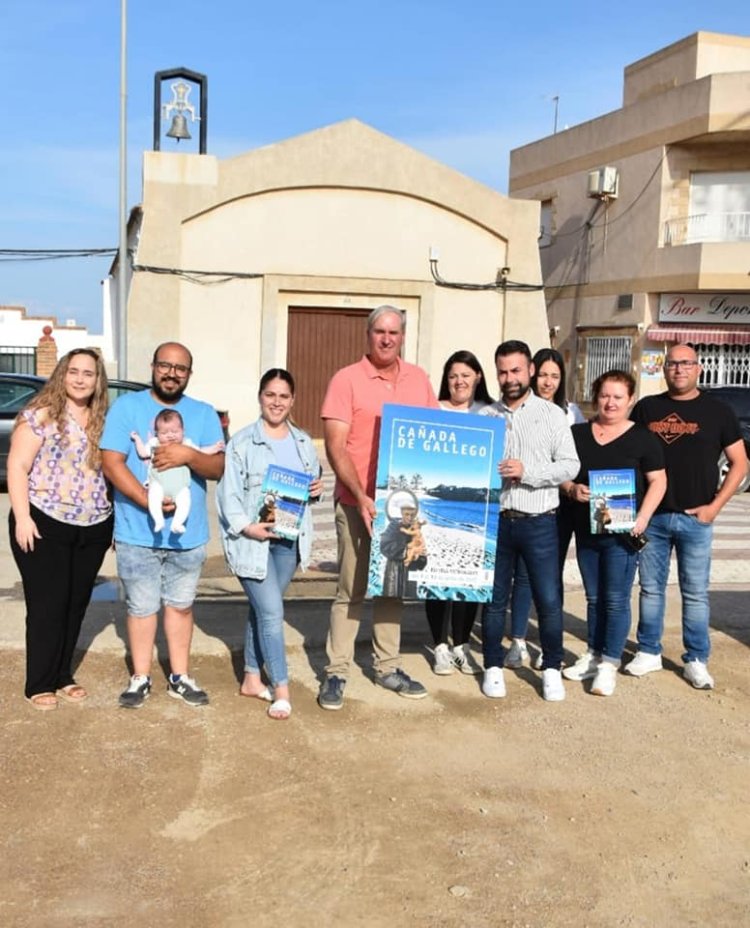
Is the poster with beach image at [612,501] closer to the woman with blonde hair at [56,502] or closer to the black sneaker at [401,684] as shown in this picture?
the black sneaker at [401,684]

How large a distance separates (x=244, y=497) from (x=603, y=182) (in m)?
21.6

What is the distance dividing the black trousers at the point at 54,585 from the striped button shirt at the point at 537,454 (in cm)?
205

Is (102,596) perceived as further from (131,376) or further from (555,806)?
(131,376)

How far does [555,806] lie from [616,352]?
2171 centimetres

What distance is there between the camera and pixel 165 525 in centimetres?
442

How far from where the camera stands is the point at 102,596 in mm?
6668

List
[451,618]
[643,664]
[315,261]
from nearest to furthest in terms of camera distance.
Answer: [643,664], [451,618], [315,261]

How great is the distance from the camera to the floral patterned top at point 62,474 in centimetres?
443

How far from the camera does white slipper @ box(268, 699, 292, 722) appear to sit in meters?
4.50

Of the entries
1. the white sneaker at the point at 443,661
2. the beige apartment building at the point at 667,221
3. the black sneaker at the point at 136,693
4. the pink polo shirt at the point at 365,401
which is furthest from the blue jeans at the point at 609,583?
the beige apartment building at the point at 667,221

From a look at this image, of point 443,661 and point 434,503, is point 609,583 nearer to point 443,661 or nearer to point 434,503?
point 443,661

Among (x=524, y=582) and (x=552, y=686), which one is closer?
(x=552, y=686)

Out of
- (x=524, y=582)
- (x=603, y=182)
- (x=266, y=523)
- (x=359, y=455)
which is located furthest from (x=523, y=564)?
(x=603, y=182)

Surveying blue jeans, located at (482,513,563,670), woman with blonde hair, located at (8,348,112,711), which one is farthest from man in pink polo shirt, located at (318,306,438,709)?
woman with blonde hair, located at (8,348,112,711)
